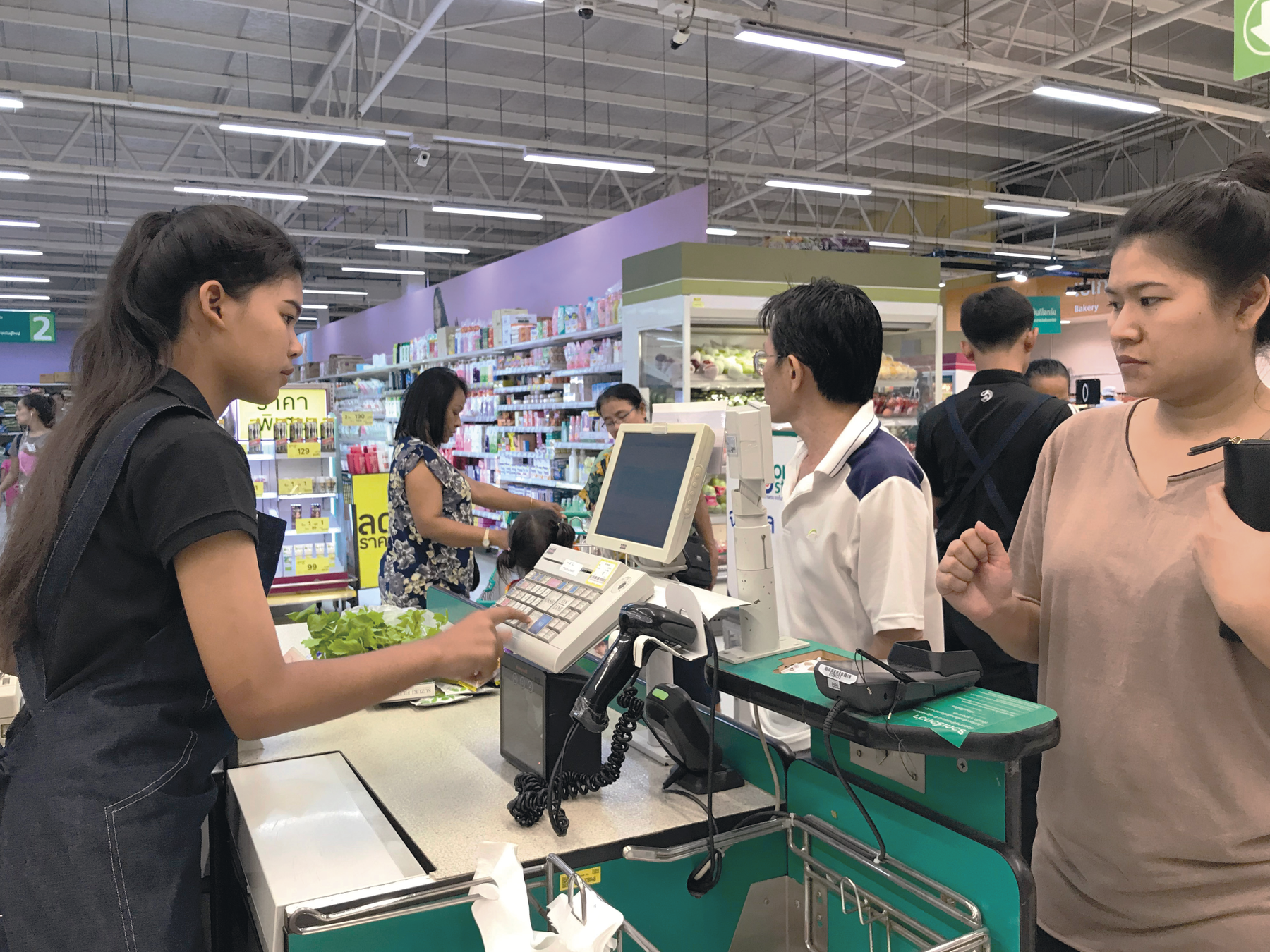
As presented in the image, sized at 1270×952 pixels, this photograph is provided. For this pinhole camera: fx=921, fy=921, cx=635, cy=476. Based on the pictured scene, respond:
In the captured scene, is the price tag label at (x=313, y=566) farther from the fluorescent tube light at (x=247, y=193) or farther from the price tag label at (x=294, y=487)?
the fluorescent tube light at (x=247, y=193)

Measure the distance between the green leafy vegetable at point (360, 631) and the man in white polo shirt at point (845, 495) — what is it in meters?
0.98

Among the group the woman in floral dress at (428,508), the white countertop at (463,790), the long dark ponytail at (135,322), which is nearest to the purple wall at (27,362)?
the woman in floral dress at (428,508)

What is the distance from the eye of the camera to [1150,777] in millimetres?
1297

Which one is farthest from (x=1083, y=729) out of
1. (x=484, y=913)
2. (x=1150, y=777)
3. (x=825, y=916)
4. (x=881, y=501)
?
(x=484, y=913)

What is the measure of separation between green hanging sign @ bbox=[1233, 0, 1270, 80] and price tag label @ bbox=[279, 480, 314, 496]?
623 centimetres

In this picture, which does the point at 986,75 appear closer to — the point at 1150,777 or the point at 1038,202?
the point at 1038,202

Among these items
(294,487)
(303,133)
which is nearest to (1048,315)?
(303,133)

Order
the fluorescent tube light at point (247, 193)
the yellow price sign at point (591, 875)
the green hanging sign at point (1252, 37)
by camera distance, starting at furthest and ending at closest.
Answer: the fluorescent tube light at point (247, 193)
the green hanging sign at point (1252, 37)
the yellow price sign at point (591, 875)

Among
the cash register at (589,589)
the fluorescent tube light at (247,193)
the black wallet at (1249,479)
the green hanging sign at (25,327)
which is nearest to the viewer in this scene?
the black wallet at (1249,479)

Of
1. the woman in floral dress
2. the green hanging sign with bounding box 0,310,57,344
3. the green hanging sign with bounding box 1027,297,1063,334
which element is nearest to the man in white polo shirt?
the woman in floral dress

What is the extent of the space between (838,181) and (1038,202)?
282cm

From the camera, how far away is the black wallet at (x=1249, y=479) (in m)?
1.09

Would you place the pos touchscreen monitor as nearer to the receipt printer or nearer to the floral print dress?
the receipt printer

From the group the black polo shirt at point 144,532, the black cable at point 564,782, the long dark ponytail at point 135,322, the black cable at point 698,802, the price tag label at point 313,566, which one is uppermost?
the long dark ponytail at point 135,322
